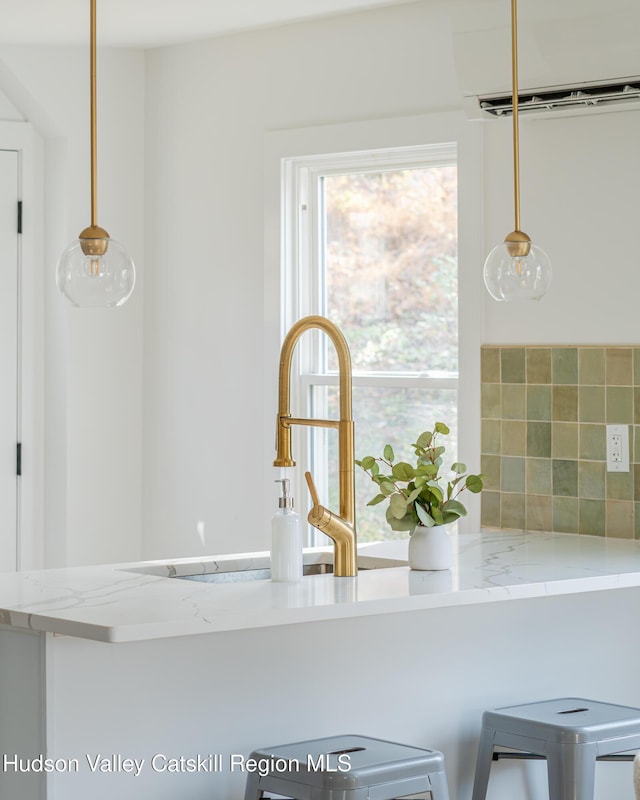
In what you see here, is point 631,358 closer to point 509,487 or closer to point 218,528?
point 509,487

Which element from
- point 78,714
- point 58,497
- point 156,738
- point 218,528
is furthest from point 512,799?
point 58,497

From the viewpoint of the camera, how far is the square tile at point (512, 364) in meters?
3.58

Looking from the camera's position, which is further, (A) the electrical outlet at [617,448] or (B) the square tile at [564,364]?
(B) the square tile at [564,364]

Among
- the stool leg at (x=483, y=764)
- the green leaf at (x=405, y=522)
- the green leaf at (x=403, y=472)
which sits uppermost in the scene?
the green leaf at (x=403, y=472)

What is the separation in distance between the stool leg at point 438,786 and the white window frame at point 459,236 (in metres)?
1.35

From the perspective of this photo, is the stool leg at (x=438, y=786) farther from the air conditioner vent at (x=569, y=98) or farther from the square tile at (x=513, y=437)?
the air conditioner vent at (x=569, y=98)

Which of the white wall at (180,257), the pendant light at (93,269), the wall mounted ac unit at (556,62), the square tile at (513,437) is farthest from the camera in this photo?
the white wall at (180,257)

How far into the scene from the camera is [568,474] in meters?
3.48

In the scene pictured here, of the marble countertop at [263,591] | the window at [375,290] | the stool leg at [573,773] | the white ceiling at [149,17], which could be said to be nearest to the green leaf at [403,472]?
the marble countertop at [263,591]

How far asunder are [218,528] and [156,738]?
1.87m

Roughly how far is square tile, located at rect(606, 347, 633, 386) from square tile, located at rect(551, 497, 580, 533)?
14.7 inches

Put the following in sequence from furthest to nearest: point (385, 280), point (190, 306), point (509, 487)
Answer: point (190, 306) < point (385, 280) < point (509, 487)

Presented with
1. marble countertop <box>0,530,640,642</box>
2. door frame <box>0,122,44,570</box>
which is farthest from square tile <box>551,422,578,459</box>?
door frame <box>0,122,44,570</box>

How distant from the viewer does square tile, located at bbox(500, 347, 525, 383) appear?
11.7ft
